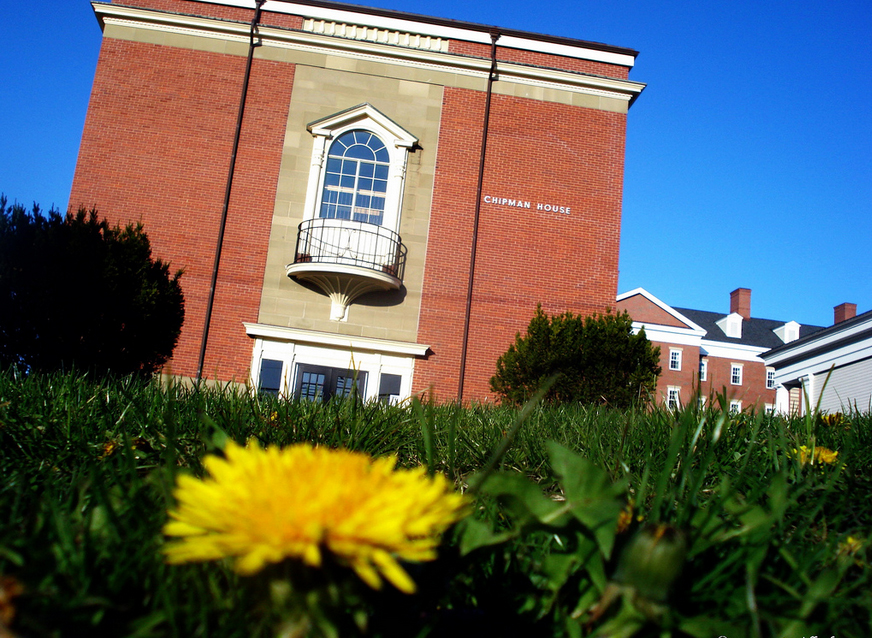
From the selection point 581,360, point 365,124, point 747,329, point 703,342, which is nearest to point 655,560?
point 581,360

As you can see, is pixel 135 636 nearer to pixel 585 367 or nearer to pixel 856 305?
pixel 585 367

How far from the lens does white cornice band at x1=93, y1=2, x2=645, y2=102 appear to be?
52.2ft

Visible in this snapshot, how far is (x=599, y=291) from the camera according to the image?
53.3 feet

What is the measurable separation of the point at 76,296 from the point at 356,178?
25.3 feet

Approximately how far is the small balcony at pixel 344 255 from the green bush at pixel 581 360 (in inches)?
154

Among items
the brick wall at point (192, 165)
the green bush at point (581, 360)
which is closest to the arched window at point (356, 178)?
the brick wall at point (192, 165)

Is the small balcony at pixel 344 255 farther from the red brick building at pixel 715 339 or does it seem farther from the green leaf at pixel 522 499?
the red brick building at pixel 715 339

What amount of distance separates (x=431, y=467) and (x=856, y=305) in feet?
211

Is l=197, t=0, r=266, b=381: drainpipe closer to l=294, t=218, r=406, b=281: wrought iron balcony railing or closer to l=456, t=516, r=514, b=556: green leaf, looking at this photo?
l=294, t=218, r=406, b=281: wrought iron balcony railing

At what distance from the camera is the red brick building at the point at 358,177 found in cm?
1518

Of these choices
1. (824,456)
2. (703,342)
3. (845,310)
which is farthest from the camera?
(845,310)

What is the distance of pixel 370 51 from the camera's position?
648 inches

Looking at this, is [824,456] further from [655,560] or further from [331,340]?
[331,340]

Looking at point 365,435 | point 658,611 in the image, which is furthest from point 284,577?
point 365,435
